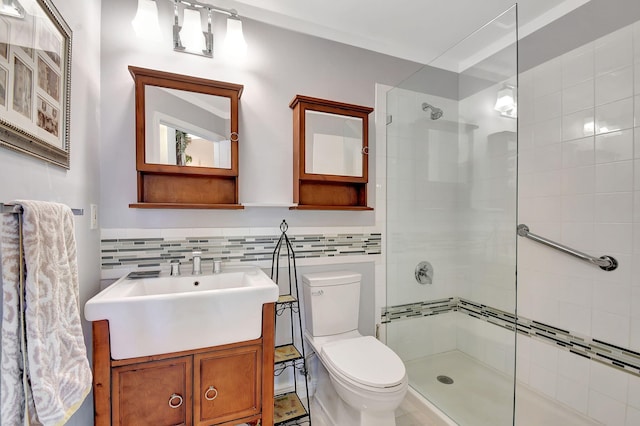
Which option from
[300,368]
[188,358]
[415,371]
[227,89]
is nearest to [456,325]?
[415,371]

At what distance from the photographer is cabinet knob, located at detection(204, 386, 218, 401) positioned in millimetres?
1235

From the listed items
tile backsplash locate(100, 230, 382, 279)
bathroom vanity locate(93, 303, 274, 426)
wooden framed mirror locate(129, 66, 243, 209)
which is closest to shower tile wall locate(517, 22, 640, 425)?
tile backsplash locate(100, 230, 382, 279)

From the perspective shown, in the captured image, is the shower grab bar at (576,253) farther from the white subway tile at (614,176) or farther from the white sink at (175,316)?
the white sink at (175,316)

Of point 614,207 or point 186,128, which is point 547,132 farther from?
point 186,128

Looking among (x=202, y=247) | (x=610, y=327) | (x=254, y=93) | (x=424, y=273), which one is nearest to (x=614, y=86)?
(x=610, y=327)

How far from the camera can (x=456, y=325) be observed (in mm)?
1886

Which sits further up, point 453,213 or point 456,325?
point 453,213

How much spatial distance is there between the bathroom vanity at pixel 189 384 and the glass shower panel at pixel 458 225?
42.3 inches

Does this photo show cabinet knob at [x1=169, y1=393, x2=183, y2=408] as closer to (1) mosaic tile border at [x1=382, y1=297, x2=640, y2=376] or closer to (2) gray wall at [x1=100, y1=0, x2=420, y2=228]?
(2) gray wall at [x1=100, y1=0, x2=420, y2=228]

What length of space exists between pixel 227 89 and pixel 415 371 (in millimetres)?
2105

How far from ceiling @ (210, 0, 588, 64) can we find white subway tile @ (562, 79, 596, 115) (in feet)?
1.53

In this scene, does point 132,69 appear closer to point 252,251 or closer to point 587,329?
point 252,251

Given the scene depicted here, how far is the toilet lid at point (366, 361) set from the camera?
1318mm

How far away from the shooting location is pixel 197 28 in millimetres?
1588
